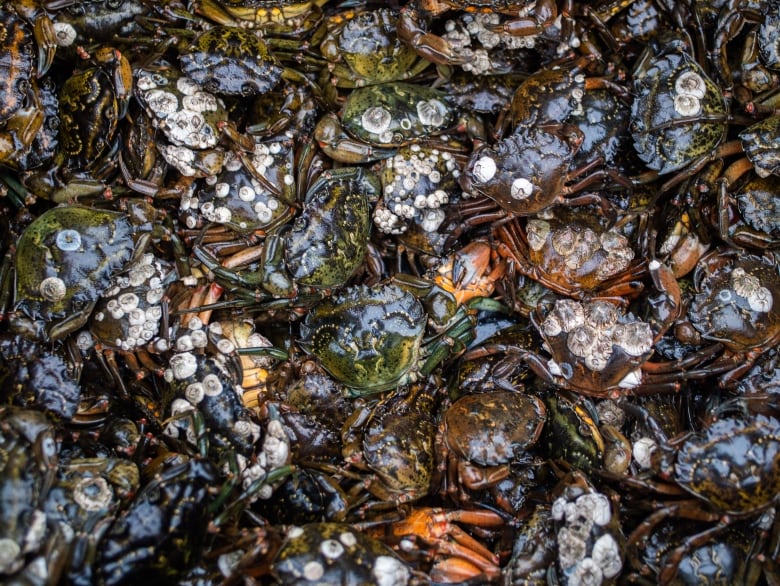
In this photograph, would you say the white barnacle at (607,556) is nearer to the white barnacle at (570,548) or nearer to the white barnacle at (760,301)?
the white barnacle at (570,548)

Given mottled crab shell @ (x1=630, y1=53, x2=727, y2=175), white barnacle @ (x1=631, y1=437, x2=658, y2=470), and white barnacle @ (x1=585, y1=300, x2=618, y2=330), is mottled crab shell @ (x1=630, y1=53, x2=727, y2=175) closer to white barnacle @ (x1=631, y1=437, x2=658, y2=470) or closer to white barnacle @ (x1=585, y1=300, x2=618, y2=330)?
white barnacle @ (x1=585, y1=300, x2=618, y2=330)

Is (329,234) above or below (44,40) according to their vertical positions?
below

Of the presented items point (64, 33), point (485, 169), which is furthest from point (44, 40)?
point (485, 169)

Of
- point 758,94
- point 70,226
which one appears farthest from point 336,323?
point 758,94

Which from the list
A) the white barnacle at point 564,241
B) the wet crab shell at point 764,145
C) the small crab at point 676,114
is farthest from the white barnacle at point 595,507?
the wet crab shell at point 764,145

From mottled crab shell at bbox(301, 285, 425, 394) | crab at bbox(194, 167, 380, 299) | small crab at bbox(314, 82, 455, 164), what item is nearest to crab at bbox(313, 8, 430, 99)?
small crab at bbox(314, 82, 455, 164)

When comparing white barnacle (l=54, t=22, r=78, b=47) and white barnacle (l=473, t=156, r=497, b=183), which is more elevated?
white barnacle (l=54, t=22, r=78, b=47)

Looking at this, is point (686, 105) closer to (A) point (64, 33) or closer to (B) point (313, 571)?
(B) point (313, 571)
